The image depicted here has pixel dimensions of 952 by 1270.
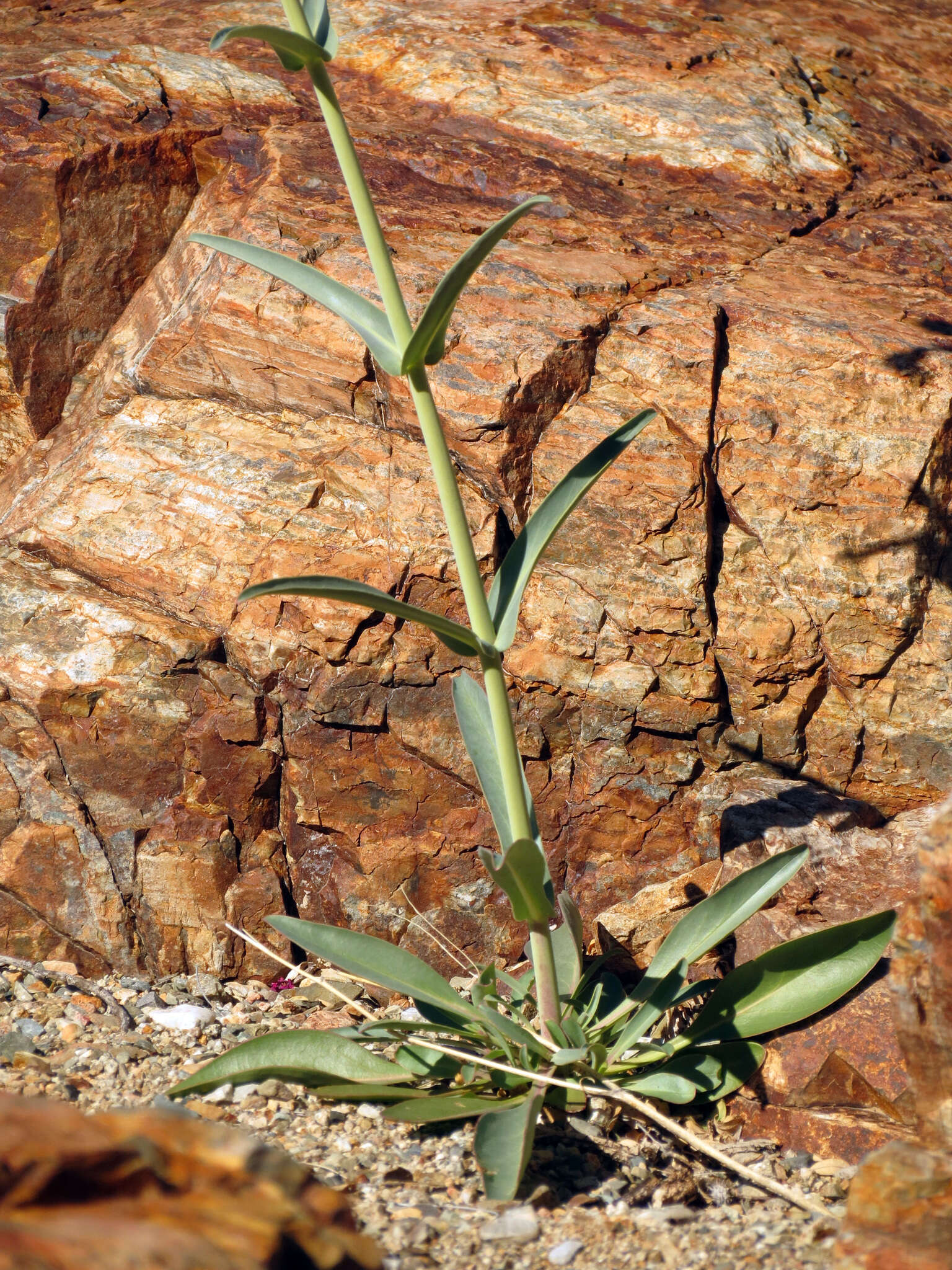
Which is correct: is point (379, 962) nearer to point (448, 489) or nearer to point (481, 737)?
point (481, 737)

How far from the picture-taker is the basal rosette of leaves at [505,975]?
6.66 ft

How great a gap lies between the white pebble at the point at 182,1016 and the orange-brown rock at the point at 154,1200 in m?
1.28

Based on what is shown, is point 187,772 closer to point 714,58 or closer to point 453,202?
point 453,202

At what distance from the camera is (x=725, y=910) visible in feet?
7.94

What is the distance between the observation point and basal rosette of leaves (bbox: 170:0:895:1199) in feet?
6.66

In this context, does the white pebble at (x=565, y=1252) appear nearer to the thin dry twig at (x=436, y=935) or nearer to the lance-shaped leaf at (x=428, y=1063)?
the lance-shaped leaf at (x=428, y=1063)

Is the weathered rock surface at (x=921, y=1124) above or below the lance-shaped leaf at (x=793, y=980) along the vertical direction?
above

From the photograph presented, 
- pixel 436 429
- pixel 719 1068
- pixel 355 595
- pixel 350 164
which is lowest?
pixel 719 1068

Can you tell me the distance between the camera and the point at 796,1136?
2324 mm

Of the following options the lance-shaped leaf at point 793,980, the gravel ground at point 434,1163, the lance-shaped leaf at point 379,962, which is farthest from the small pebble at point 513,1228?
the lance-shaped leaf at point 793,980

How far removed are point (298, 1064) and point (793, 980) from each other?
120 centimetres

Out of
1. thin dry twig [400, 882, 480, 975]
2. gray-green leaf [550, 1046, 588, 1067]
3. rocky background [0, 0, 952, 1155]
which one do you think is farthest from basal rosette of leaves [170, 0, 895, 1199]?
thin dry twig [400, 882, 480, 975]

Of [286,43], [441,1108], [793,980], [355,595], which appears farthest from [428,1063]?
[286,43]

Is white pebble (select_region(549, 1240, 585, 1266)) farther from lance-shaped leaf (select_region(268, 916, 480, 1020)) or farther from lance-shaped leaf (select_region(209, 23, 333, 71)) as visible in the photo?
lance-shaped leaf (select_region(209, 23, 333, 71))
